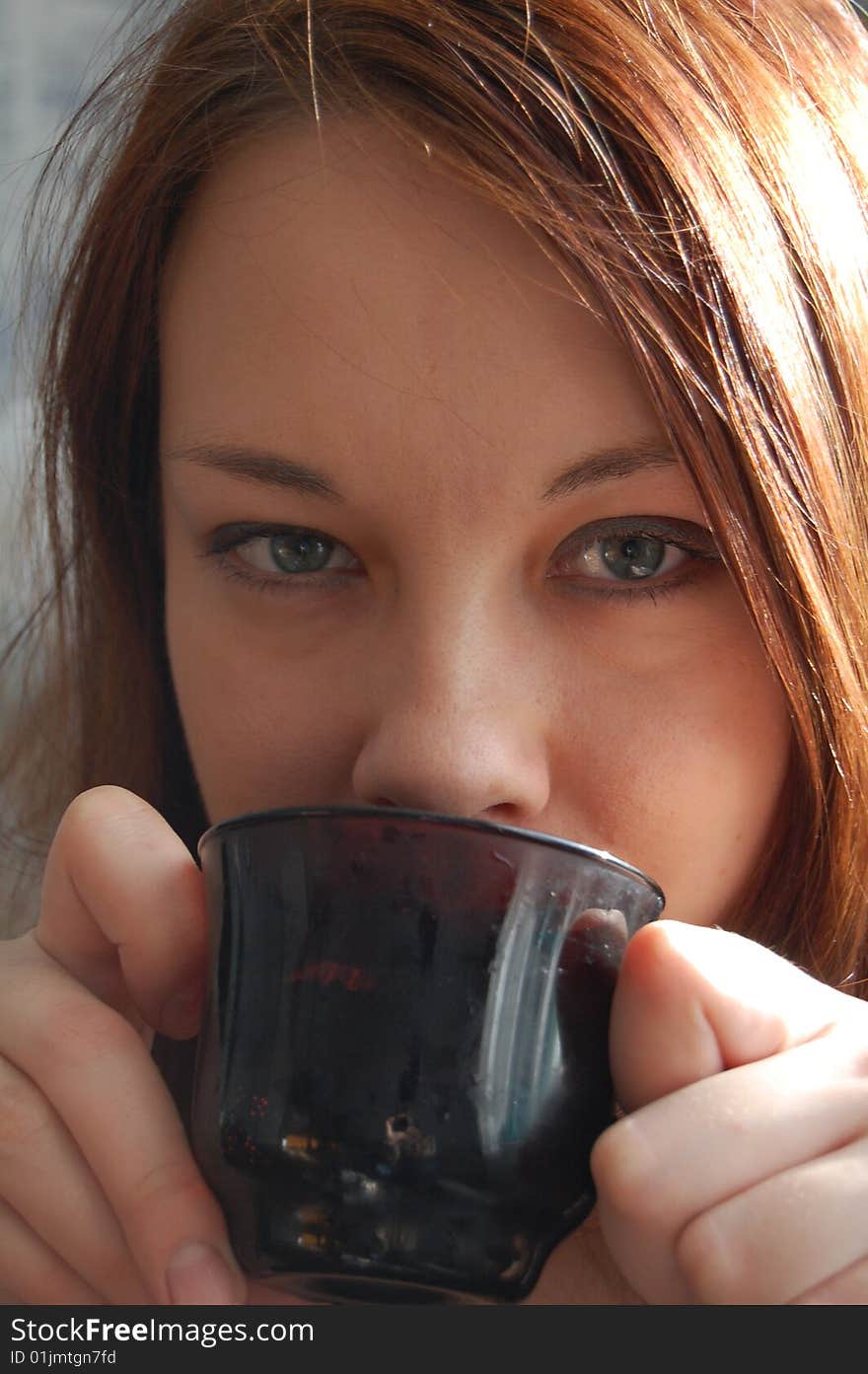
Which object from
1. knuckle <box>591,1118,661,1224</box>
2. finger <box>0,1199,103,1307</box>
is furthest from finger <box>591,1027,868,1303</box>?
finger <box>0,1199,103,1307</box>

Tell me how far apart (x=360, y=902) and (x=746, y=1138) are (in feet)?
0.73

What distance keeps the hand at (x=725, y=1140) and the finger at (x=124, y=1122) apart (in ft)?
0.68

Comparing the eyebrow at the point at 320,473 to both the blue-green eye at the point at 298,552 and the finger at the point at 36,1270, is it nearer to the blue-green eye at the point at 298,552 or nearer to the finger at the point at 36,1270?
the blue-green eye at the point at 298,552

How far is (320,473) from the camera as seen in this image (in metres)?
0.92

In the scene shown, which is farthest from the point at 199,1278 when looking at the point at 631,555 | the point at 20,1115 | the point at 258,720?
the point at 631,555

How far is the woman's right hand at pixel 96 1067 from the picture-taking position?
740mm

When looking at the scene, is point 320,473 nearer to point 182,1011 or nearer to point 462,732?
point 462,732

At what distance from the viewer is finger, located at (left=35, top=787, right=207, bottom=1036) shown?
0.80 m

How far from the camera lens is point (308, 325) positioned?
3.01ft

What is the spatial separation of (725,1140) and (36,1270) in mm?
425

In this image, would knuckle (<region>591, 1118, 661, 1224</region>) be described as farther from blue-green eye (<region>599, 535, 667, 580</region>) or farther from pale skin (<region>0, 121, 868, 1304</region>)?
blue-green eye (<region>599, 535, 667, 580</region>)

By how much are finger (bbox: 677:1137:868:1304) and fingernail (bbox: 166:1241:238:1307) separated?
23cm

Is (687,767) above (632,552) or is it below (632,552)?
below

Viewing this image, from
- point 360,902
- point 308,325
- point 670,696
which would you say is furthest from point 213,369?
point 360,902
